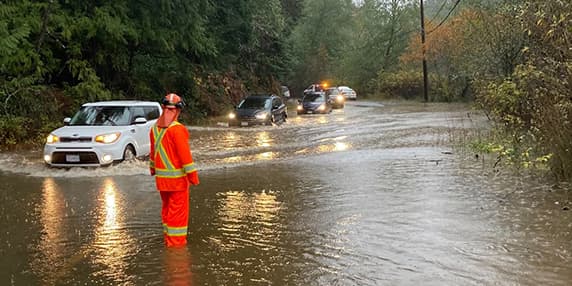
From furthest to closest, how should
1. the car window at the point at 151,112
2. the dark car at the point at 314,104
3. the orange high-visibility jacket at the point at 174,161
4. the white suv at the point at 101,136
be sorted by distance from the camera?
the dark car at the point at 314,104 → the car window at the point at 151,112 → the white suv at the point at 101,136 → the orange high-visibility jacket at the point at 174,161

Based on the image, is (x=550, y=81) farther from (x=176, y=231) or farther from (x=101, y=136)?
(x=101, y=136)

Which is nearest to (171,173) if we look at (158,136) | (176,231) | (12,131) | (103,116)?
(158,136)

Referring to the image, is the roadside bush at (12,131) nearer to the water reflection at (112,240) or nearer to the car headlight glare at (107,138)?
the car headlight glare at (107,138)

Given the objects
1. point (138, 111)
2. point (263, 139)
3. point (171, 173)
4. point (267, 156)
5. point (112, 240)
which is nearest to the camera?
point (171, 173)

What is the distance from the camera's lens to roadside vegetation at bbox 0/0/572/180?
34.3 ft

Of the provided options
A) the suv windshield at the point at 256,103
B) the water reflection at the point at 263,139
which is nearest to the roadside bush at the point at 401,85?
the suv windshield at the point at 256,103

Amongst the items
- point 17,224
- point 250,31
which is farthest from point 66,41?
point 17,224

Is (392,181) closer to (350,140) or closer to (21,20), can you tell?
(350,140)

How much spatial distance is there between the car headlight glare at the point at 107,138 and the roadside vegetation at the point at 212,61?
232 inches

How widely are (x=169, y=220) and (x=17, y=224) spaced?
9.15ft

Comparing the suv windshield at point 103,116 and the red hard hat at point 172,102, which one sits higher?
the red hard hat at point 172,102

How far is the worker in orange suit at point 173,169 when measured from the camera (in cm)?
674

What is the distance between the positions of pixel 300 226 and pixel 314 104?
1111 inches

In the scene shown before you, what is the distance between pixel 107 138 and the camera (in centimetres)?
1327
